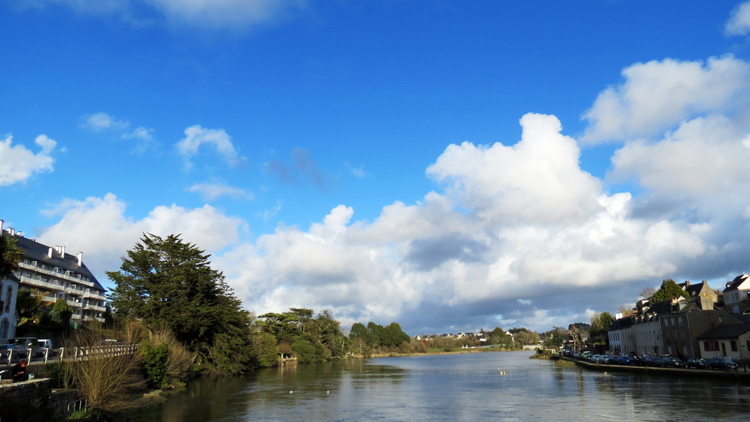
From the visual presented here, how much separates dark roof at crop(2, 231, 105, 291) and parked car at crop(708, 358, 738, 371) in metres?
86.5

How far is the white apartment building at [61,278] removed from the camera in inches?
2835

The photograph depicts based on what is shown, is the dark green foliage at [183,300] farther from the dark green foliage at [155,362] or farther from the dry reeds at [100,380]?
the dry reeds at [100,380]

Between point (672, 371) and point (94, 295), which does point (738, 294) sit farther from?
point (94, 295)

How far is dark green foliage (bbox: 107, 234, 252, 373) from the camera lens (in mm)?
59812

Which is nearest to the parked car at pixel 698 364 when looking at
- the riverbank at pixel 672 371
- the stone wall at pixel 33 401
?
the riverbank at pixel 672 371

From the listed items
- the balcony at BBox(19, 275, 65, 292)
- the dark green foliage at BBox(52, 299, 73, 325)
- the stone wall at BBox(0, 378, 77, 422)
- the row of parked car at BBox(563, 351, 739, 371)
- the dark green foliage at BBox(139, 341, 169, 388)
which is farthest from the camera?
the balcony at BBox(19, 275, 65, 292)

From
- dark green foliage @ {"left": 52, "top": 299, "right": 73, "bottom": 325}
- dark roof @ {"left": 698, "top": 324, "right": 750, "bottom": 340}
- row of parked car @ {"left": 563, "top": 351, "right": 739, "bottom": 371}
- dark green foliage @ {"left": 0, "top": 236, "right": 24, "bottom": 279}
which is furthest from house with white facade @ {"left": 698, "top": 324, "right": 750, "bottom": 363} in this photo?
dark green foliage @ {"left": 52, "top": 299, "right": 73, "bottom": 325}

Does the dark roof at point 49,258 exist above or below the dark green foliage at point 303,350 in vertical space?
above

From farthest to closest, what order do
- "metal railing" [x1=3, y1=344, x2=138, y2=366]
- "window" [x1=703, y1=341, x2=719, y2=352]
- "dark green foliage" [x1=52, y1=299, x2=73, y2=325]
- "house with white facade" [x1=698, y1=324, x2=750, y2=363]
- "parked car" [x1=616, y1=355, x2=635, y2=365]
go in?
"parked car" [x1=616, y1=355, x2=635, y2=365] → "window" [x1=703, y1=341, x2=719, y2=352] → "dark green foliage" [x1=52, y1=299, x2=73, y2=325] → "house with white facade" [x1=698, y1=324, x2=750, y2=363] → "metal railing" [x1=3, y1=344, x2=138, y2=366]

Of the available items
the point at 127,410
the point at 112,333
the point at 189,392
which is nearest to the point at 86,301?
the point at 112,333

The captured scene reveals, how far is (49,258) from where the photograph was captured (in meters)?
78.9

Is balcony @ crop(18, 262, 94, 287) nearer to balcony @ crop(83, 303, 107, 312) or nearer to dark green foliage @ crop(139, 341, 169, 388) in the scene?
balcony @ crop(83, 303, 107, 312)

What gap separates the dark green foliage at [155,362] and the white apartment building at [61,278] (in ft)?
107

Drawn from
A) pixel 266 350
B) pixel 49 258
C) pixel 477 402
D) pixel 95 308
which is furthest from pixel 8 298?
pixel 266 350
